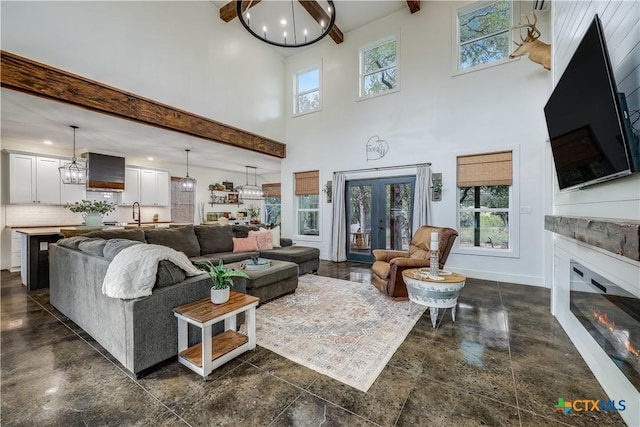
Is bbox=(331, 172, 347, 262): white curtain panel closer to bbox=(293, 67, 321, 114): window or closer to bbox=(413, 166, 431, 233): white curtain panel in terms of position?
bbox=(413, 166, 431, 233): white curtain panel

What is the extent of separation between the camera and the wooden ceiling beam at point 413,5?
5053mm

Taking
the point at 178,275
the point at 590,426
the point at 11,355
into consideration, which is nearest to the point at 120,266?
the point at 178,275

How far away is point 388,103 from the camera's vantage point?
574 cm

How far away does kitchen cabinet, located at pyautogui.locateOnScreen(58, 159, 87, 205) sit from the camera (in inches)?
232

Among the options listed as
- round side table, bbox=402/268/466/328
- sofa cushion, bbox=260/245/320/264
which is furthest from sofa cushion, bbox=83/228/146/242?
round side table, bbox=402/268/466/328

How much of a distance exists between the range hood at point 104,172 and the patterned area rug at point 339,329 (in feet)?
18.3

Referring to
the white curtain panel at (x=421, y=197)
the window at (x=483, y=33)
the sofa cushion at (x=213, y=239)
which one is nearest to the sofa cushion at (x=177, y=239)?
the sofa cushion at (x=213, y=239)

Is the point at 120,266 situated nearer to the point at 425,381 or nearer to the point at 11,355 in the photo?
the point at 11,355

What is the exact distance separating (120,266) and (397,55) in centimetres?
617

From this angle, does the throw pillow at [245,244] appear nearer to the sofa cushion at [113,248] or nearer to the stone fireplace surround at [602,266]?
the sofa cushion at [113,248]

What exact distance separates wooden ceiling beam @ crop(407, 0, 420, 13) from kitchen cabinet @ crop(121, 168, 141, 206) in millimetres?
7667

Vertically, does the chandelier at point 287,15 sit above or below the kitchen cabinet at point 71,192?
above

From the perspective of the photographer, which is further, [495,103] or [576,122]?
[495,103]

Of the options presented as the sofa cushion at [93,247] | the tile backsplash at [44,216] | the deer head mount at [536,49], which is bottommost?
the sofa cushion at [93,247]
